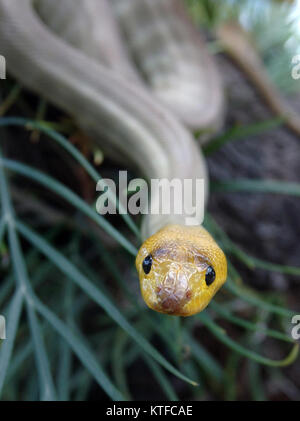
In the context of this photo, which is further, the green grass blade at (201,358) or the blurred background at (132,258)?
the green grass blade at (201,358)

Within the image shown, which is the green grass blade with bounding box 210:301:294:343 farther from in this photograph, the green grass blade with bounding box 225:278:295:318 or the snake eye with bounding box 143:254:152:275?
the snake eye with bounding box 143:254:152:275

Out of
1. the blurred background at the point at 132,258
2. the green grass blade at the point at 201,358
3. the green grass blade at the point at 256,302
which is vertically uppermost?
the blurred background at the point at 132,258

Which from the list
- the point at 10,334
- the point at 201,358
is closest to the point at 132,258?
the point at 201,358

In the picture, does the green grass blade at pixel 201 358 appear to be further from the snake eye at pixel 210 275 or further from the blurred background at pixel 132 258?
the snake eye at pixel 210 275

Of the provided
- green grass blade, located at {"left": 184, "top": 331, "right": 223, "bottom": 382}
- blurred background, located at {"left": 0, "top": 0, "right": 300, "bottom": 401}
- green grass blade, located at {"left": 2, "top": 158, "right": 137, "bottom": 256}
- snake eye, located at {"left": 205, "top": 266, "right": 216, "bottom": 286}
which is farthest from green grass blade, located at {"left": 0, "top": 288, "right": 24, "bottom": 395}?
green grass blade, located at {"left": 184, "top": 331, "right": 223, "bottom": 382}

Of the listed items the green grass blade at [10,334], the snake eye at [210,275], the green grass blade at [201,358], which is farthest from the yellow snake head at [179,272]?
the green grass blade at [201,358]

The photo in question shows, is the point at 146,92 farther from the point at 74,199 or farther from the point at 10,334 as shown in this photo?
the point at 10,334
